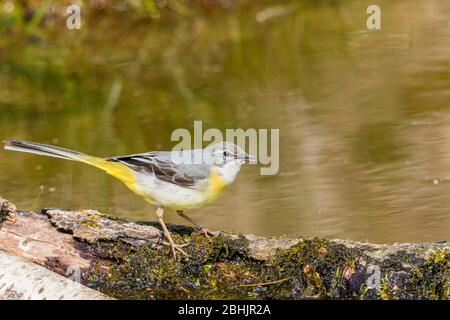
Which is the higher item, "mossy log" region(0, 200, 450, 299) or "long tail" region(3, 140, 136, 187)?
"long tail" region(3, 140, 136, 187)

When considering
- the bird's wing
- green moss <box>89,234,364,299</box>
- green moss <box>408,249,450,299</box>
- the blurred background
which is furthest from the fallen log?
the blurred background

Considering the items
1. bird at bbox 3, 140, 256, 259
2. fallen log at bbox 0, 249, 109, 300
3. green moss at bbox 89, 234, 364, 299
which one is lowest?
green moss at bbox 89, 234, 364, 299

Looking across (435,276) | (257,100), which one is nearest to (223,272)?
(435,276)

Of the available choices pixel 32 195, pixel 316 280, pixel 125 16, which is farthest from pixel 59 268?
pixel 125 16

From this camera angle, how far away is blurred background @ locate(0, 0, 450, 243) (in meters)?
9.65

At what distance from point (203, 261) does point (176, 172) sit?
2.06 ft

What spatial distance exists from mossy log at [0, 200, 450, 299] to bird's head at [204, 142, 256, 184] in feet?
1.36

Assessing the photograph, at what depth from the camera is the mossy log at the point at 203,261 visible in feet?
22.4

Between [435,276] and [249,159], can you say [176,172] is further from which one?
[435,276]

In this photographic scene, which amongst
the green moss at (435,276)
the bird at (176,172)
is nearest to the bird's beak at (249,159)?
the bird at (176,172)

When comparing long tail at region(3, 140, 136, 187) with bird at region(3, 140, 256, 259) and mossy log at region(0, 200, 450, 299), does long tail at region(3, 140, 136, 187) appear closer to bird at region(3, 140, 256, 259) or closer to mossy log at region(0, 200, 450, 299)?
bird at region(3, 140, 256, 259)

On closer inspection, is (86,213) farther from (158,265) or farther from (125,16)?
(125,16)

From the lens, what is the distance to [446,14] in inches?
640

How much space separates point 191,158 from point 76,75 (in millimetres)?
7848
